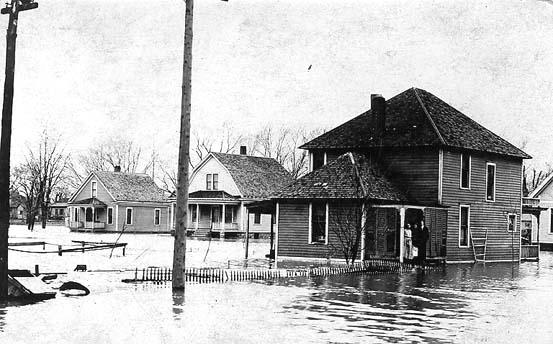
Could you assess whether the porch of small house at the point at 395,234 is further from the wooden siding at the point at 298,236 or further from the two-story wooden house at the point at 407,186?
the wooden siding at the point at 298,236

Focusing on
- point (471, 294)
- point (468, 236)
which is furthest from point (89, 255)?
point (471, 294)

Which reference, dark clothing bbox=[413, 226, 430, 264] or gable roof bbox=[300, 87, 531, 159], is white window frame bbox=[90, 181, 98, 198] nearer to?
gable roof bbox=[300, 87, 531, 159]

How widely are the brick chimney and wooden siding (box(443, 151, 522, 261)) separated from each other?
344 centimetres

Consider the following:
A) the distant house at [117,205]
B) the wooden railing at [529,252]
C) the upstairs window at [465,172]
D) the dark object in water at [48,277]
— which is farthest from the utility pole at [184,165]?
the distant house at [117,205]

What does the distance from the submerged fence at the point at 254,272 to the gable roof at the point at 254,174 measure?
119ft

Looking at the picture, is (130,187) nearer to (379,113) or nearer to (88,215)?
(88,215)

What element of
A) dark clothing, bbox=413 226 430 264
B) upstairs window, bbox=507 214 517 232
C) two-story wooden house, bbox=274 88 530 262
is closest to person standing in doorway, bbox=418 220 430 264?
dark clothing, bbox=413 226 430 264

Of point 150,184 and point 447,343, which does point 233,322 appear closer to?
point 447,343

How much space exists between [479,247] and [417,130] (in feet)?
21.7

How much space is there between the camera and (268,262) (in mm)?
34531

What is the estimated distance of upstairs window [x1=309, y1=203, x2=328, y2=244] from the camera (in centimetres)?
3481

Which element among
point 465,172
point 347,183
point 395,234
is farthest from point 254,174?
point 347,183

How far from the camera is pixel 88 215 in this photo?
8219 cm

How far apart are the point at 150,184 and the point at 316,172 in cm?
5030
